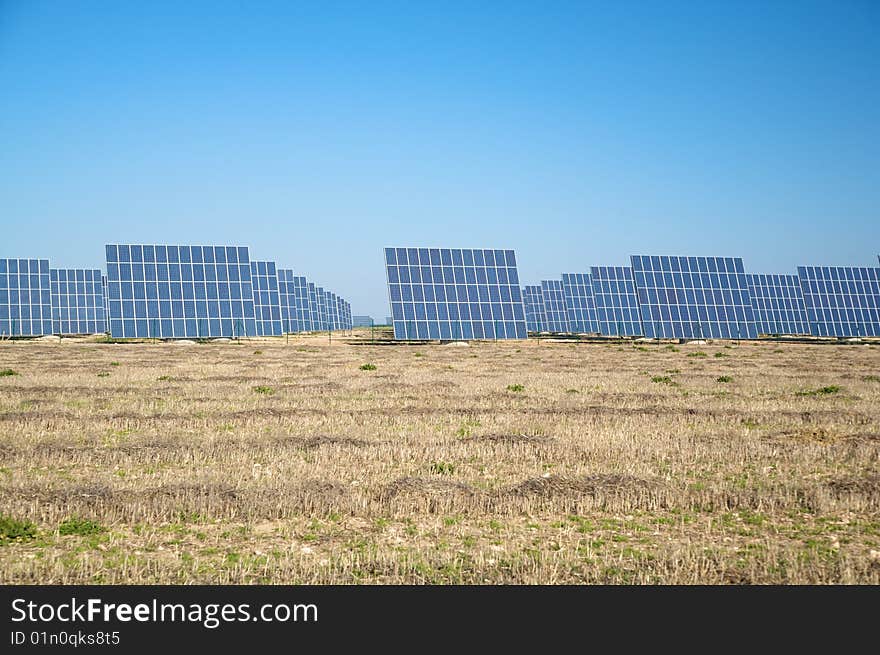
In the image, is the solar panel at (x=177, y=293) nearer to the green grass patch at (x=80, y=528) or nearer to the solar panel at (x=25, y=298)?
the solar panel at (x=25, y=298)

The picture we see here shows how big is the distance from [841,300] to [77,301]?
7753 centimetres

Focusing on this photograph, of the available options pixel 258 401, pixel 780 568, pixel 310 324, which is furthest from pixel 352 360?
pixel 310 324

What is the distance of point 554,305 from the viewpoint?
104812 millimetres

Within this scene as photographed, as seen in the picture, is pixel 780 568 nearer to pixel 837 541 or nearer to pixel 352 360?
pixel 837 541

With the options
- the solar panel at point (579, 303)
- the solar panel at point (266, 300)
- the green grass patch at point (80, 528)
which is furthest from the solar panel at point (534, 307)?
the green grass patch at point (80, 528)

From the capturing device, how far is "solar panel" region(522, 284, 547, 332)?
102062 millimetres

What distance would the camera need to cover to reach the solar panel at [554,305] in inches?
3841

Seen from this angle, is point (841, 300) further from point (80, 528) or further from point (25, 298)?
point (25, 298)

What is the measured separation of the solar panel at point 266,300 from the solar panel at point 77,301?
16842 mm

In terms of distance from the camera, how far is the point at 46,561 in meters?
8.26

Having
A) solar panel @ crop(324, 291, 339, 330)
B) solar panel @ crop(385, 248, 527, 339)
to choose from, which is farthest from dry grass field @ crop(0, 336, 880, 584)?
solar panel @ crop(324, 291, 339, 330)

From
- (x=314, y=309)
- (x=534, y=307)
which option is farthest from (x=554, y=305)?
(x=314, y=309)

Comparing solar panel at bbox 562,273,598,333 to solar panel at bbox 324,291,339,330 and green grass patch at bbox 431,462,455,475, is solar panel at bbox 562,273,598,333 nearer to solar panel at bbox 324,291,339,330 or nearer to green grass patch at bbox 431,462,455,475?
solar panel at bbox 324,291,339,330

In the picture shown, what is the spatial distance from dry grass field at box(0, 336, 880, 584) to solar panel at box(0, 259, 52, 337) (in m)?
53.2
